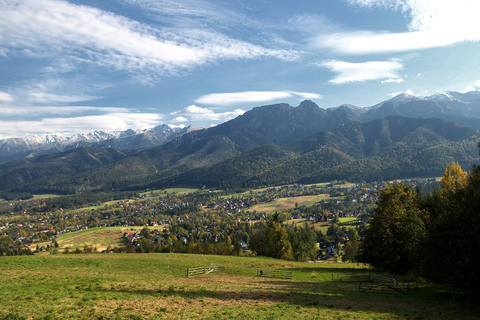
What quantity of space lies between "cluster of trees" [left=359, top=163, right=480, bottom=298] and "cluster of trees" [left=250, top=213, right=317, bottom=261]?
24.4 meters

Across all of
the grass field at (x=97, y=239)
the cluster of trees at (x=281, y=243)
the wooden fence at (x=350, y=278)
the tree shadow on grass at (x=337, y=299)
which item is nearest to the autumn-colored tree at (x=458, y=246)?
the tree shadow on grass at (x=337, y=299)

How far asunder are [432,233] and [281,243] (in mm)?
43362

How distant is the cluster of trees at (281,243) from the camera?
64688 mm

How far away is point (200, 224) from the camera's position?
183 meters

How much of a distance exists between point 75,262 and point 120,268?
8920 millimetres

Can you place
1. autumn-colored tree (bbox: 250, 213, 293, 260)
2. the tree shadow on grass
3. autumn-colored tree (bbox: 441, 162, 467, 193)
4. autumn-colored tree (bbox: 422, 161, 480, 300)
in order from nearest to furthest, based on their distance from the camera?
A: 1. the tree shadow on grass
2. autumn-colored tree (bbox: 422, 161, 480, 300)
3. autumn-colored tree (bbox: 441, 162, 467, 193)
4. autumn-colored tree (bbox: 250, 213, 293, 260)

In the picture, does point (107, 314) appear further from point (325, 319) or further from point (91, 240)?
point (91, 240)

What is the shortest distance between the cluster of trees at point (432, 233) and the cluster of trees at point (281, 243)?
2438cm

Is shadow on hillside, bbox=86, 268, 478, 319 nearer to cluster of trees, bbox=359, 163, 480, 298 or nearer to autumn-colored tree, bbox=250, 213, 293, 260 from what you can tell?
cluster of trees, bbox=359, 163, 480, 298

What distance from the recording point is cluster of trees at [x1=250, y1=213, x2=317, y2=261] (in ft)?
212

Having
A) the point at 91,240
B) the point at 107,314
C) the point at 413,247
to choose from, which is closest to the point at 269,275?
the point at 413,247

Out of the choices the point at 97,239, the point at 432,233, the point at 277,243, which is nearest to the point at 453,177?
the point at 432,233

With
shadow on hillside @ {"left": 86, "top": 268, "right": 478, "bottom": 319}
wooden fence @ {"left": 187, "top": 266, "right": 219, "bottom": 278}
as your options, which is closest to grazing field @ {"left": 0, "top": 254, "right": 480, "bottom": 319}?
shadow on hillside @ {"left": 86, "top": 268, "right": 478, "bottom": 319}

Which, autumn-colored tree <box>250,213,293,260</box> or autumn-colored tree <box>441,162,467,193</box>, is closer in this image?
autumn-colored tree <box>441,162,467,193</box>
